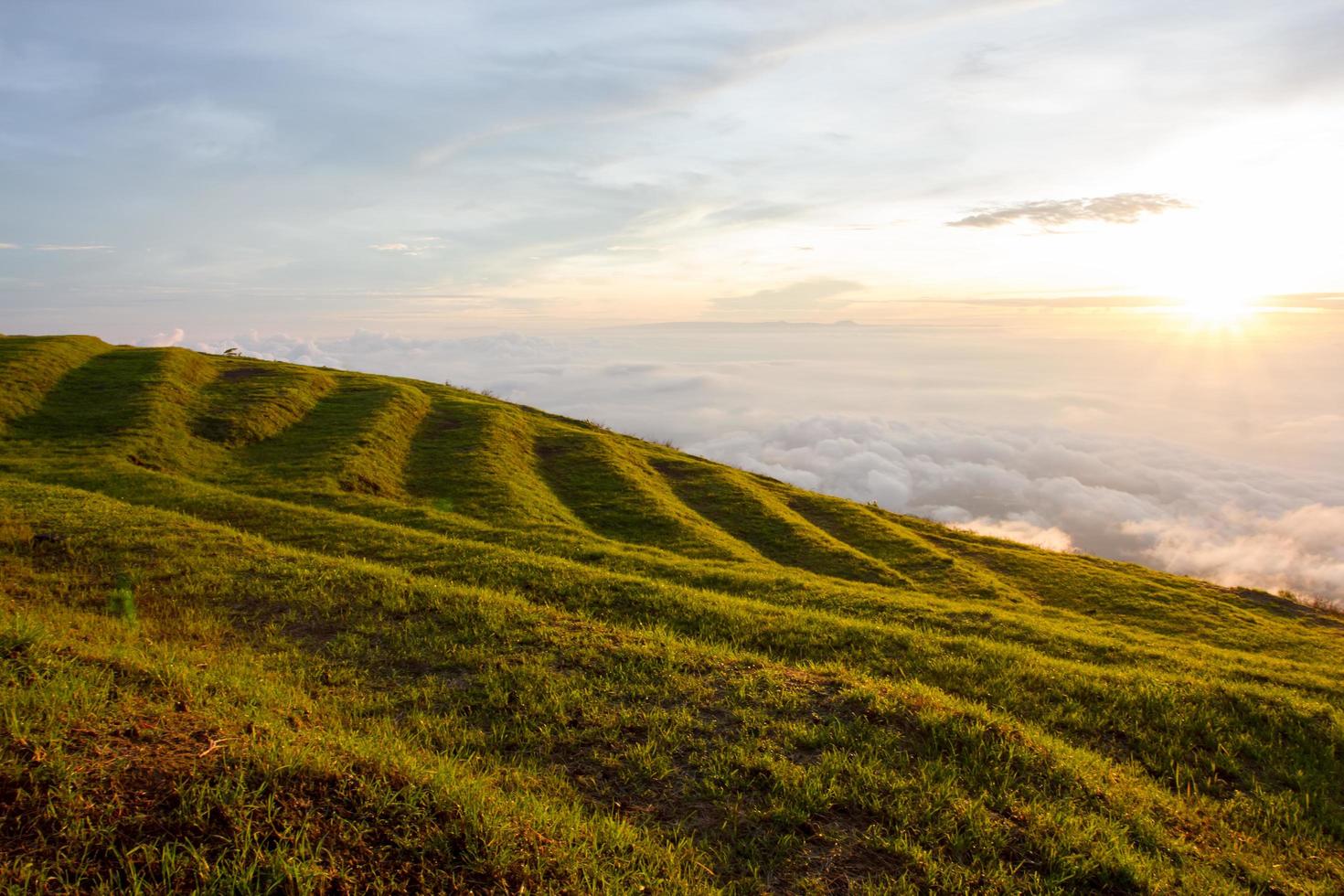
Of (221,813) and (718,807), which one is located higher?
(221,813)

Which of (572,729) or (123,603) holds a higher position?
(123,603)

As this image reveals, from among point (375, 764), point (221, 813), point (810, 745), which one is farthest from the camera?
point (810, 745)

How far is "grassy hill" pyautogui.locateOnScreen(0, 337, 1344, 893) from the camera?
484 cm

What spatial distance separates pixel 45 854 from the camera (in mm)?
4234

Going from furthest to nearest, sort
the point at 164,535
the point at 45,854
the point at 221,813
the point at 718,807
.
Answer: the point at 164,535 → the point at 718,807 → the point at 221,813 → the point at 45,854

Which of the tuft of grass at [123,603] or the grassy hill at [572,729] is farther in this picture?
the tuft of grass at [123,603]

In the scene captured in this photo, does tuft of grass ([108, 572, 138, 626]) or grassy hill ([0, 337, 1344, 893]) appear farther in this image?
tuft of grass ([108, 572, 138, 626])

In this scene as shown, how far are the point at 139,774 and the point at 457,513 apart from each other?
74.2 feet

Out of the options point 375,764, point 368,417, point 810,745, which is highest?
point 368,417

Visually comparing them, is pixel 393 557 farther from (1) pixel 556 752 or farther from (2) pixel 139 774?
(2) pixel 139 774

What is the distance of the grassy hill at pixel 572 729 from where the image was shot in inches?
191

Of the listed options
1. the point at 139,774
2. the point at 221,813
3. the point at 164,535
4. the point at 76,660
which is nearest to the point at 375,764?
the point at 221,813

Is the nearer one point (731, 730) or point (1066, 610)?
point (731, 730)

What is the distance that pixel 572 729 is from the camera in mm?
7910
